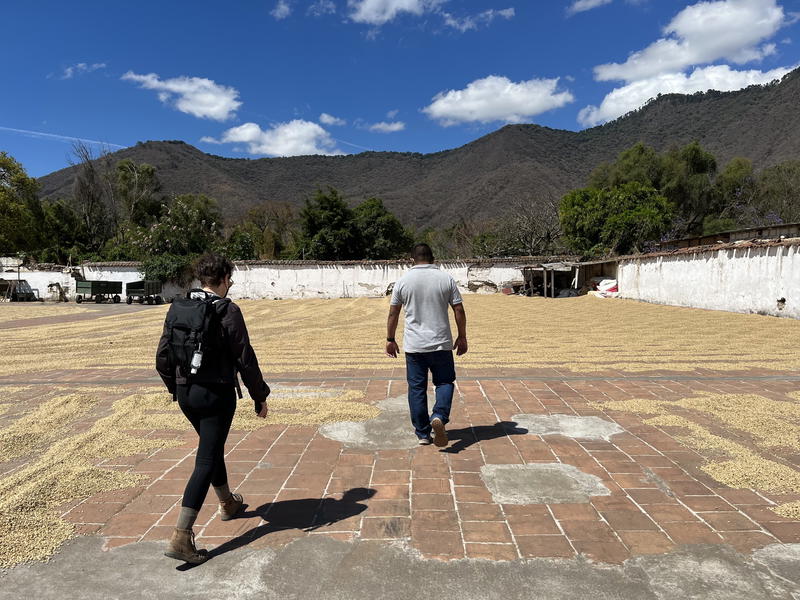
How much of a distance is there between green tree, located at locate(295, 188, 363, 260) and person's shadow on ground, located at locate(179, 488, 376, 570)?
3186 centimetres

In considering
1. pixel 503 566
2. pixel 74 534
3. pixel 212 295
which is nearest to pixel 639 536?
pixel 503 566

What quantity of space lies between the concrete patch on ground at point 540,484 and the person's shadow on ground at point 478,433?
16.7 inches

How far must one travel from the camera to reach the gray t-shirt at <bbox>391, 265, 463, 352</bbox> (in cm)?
348

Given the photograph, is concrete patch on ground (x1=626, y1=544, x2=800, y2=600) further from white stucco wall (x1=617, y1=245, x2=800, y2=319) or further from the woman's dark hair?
white stucco wall (x1=617, y1=245, x2=800, y2=319)

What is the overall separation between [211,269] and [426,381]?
1.80 m

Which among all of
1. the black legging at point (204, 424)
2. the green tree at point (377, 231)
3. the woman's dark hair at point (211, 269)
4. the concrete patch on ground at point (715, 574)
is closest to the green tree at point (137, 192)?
the green tree at point (377, 231)

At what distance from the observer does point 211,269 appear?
2.37m

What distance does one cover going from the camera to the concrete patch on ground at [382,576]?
6.47ft

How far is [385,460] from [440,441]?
435 millimetres

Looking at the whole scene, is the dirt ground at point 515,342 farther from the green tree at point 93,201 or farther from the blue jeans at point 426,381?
the green tree at point 93,201

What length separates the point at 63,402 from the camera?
190 inches

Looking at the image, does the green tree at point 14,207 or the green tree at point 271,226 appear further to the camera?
the green tree at point 271,226

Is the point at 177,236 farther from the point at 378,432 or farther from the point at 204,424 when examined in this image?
the point at 204,424

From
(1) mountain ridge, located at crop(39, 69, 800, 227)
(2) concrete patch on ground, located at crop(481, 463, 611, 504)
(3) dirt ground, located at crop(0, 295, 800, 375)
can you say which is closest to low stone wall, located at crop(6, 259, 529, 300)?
(3) dirt ground, located at crop(0, 295, 800, 375)
